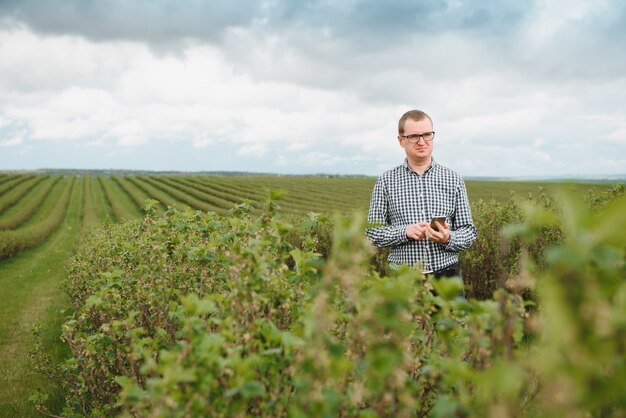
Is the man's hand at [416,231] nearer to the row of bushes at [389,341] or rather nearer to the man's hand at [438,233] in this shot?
the man's hand at [438,233]

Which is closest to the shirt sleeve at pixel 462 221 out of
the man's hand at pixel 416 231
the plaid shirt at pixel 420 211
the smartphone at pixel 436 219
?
the plaid shirt at pixel 420 211

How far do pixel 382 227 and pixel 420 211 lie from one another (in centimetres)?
39

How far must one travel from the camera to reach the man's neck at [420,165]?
4.34 meters

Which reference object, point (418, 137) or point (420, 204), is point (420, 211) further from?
point (418, 137)

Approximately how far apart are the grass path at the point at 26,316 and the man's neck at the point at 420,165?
4.56m

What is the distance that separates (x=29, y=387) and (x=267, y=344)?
5.70 m

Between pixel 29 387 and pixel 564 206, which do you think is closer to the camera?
pixel 564 206

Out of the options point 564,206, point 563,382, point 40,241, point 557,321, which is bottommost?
point 40,241

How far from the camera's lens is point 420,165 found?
4.38 metres

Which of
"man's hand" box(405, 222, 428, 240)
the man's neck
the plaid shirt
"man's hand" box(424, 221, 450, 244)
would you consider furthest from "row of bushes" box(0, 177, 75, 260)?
→ "man's hand" box(424, 221, 450, 244)

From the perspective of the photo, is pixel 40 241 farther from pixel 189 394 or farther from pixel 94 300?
pixel 189 394

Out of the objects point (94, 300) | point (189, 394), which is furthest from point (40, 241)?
point (189, 394)

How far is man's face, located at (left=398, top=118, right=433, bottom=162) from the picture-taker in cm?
409

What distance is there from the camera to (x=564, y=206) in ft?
3.67
